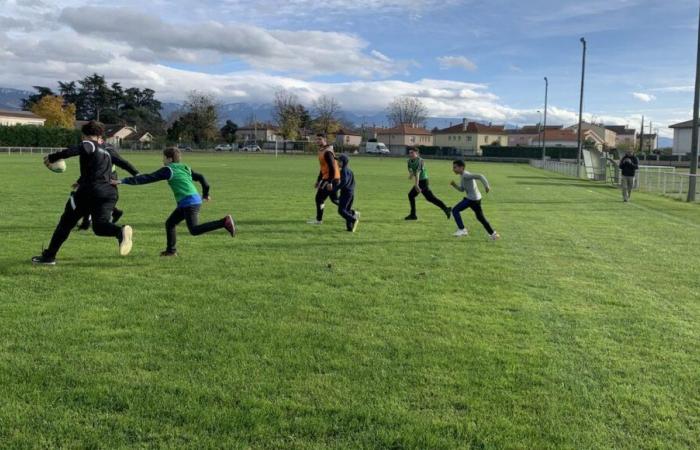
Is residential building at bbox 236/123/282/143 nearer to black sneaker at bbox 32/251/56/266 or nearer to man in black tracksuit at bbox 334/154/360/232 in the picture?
man in black tracksuit at bbox 334/154/360/232

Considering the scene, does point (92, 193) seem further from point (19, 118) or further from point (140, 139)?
point (140, 139)

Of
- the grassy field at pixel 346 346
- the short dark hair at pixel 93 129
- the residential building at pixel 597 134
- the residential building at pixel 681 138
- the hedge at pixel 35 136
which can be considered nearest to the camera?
the grassy field at pixel 346 346

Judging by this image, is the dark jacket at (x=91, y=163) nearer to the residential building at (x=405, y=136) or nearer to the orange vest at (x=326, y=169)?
the orange vest at (x=326, y=169)

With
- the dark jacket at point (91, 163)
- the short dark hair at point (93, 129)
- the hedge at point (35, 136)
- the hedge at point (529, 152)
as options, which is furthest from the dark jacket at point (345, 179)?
the hedge at point (529, 152)

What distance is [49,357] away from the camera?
4.50m

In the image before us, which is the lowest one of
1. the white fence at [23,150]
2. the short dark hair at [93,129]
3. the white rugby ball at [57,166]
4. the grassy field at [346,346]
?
the grassy field at [346,346]

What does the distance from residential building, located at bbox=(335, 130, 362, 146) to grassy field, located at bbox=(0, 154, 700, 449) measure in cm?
12399

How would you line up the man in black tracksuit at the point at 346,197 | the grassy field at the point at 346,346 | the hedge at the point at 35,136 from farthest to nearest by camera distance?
the hedge at the point at 35,136
the man in black tracksuit at the point at 346,197
the grassy field at the point at 346,346

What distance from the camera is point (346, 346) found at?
193 inches

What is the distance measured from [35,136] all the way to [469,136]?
92070 millimetres

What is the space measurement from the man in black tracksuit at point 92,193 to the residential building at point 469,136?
12932cm

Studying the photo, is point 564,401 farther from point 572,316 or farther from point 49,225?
point 49,225

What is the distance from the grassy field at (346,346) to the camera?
11.7 ft

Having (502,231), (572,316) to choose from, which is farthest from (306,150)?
(572,316)
